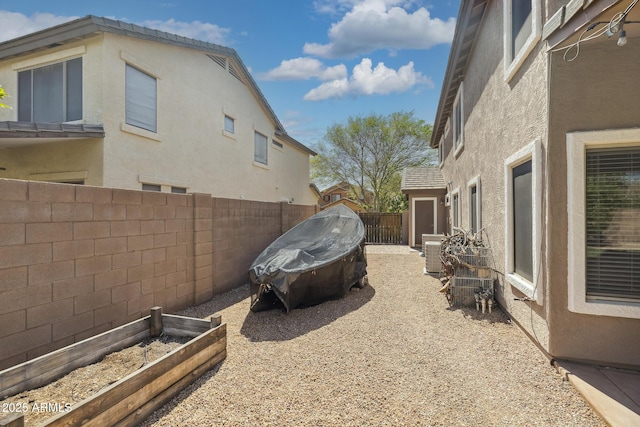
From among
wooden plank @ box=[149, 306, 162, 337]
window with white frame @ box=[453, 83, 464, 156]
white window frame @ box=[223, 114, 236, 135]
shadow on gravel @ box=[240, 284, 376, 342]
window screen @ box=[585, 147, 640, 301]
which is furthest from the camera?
white window frame @ box=[223, 114, 236, 135]

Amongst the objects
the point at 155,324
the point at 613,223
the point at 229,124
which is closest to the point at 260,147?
the point at 229,124

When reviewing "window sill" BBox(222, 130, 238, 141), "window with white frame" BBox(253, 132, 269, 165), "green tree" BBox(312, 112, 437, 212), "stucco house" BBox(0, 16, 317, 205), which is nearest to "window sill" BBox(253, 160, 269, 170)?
"window with white frame" BBox(253, 132, 269, 165)

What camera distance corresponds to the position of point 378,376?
338cm

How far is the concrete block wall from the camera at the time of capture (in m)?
3.17

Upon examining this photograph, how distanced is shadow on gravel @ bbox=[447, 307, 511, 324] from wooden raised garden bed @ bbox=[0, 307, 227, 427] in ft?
13.3

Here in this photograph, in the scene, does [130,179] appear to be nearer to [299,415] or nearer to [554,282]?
[299,415]

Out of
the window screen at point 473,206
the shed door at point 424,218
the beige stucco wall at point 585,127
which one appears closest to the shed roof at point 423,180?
the shed door at point 424,218

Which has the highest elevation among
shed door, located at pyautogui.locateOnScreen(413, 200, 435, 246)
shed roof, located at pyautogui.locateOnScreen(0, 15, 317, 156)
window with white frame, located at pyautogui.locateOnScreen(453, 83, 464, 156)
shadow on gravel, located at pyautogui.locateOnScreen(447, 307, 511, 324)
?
shed roof, located at pyautogui.locateOnScreen(0, 15, 317, 156)

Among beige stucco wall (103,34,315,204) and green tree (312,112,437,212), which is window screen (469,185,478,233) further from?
green tree (312,112,437,212)

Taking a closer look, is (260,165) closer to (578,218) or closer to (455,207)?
(455,207)

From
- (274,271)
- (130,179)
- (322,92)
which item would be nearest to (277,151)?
(130,179)

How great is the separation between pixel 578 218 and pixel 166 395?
15.3 ft

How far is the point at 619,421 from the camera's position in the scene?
8.13 feet

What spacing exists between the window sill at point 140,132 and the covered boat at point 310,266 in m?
4.70
